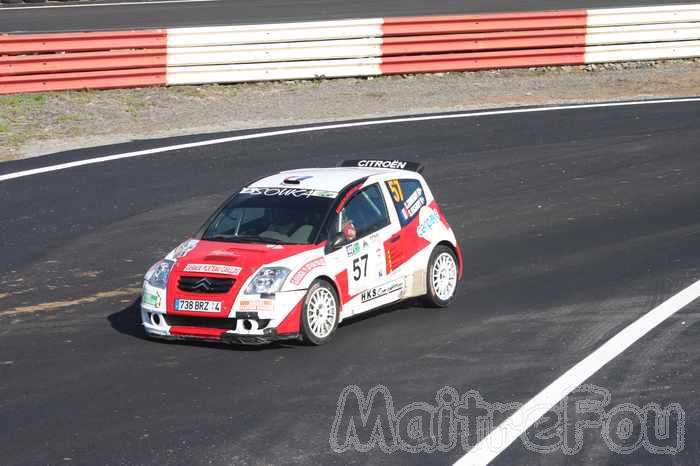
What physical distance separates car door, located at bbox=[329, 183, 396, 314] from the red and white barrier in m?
12.8

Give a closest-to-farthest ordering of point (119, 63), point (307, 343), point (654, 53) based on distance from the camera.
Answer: point (307, 343) → point (119, 63) → point (654, 53)

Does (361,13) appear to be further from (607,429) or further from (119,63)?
(607,429)

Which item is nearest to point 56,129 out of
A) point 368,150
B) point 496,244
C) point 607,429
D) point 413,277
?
point 368,150

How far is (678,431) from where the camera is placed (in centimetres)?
912

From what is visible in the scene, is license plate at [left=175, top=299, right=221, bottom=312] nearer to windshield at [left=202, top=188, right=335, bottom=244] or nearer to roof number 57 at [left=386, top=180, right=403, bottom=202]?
windshield at [left=202, top=188, right=335, bottom=244]

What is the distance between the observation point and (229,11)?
37094 mm

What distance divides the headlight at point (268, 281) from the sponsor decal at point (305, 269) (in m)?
0.09

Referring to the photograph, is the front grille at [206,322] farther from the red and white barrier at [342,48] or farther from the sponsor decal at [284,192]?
the red and white barrier at [342,48]

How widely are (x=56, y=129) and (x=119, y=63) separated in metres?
2.58

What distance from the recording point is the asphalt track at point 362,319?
9203mm

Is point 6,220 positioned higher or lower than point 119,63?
lower

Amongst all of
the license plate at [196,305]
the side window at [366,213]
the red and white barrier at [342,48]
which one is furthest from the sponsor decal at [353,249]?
the red and white barrier at [342,48]

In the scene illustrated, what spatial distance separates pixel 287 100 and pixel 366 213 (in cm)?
1296

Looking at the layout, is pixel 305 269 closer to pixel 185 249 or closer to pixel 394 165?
pixel 185 249
